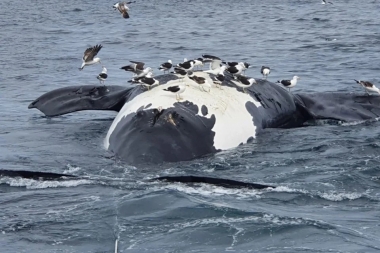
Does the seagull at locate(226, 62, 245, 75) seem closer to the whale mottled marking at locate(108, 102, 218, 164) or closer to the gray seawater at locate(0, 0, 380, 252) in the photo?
the gray seawater at locate(0, 0, 380, 252)

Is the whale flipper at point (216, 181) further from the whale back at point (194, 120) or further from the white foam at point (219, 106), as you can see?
the white foam at point (219, 106)

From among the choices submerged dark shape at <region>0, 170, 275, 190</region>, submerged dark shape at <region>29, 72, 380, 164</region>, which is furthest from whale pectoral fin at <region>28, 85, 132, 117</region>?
submerged dark shape at <region>0, 170, 275, 190</region>

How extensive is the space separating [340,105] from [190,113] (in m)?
3.94

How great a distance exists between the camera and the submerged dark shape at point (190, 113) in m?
14.4

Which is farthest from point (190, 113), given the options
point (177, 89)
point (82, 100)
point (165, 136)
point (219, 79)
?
point (82, 100)

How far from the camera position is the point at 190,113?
15391 millimetres

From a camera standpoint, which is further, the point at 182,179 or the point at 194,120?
the point at 194,120

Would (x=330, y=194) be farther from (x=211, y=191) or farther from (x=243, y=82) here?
(x=243, y=82)

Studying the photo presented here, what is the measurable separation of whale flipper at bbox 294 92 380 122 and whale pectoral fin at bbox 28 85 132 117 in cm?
343

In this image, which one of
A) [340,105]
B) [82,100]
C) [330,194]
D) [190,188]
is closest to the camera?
[190,188]

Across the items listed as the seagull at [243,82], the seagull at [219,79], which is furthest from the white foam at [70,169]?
the seagull at [243,82]

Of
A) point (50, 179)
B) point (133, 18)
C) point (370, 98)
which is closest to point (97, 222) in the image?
point (50, 179)

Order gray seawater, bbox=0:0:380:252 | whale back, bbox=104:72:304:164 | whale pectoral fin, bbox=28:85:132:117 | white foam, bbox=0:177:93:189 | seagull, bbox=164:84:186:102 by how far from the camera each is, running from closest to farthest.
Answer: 1. gray seawater, bbox=0:0:380:252
2. white foam, bbox=0:177:93:189
3. whale back, bbox=104:72:304:164
4. seagull, bbox=164:84:186:102
5. whale pectoral fin, bbox=28:85:132:117

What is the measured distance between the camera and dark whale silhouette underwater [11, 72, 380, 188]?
47.3ft
